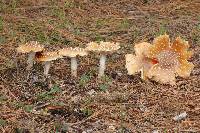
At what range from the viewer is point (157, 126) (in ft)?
13.1

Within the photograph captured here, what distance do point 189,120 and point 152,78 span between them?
0.75 metres

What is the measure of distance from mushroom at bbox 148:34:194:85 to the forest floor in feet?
0.36

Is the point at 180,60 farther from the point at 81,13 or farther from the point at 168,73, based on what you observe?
the point at 81,13

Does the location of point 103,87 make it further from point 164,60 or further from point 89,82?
point 164,60

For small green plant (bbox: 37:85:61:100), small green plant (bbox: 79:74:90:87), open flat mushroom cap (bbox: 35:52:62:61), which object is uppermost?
open flat mushroom cap (bbox: 35:52:62:61)

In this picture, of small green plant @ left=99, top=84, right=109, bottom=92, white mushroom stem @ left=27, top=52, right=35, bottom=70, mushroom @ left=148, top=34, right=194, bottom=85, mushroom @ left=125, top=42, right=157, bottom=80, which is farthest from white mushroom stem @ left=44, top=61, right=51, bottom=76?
mushroom @ left=148, top=34, right=194, bottom=85

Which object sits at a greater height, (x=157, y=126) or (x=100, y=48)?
(x=100, y=48)

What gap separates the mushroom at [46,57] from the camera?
15.2ft

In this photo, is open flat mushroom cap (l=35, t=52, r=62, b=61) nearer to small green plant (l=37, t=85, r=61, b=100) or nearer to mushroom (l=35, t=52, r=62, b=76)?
mushroom (l=35, t=52, r=62, b=76)

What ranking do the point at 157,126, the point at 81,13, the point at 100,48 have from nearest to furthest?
the point at 157,126 → the point at 100,48 → the point at 81,13

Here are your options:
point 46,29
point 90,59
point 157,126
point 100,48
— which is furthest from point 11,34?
point 157,126

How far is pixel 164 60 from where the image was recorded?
4781 mm

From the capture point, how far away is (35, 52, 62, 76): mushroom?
4637 mm

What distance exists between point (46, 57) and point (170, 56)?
3.51 ft
